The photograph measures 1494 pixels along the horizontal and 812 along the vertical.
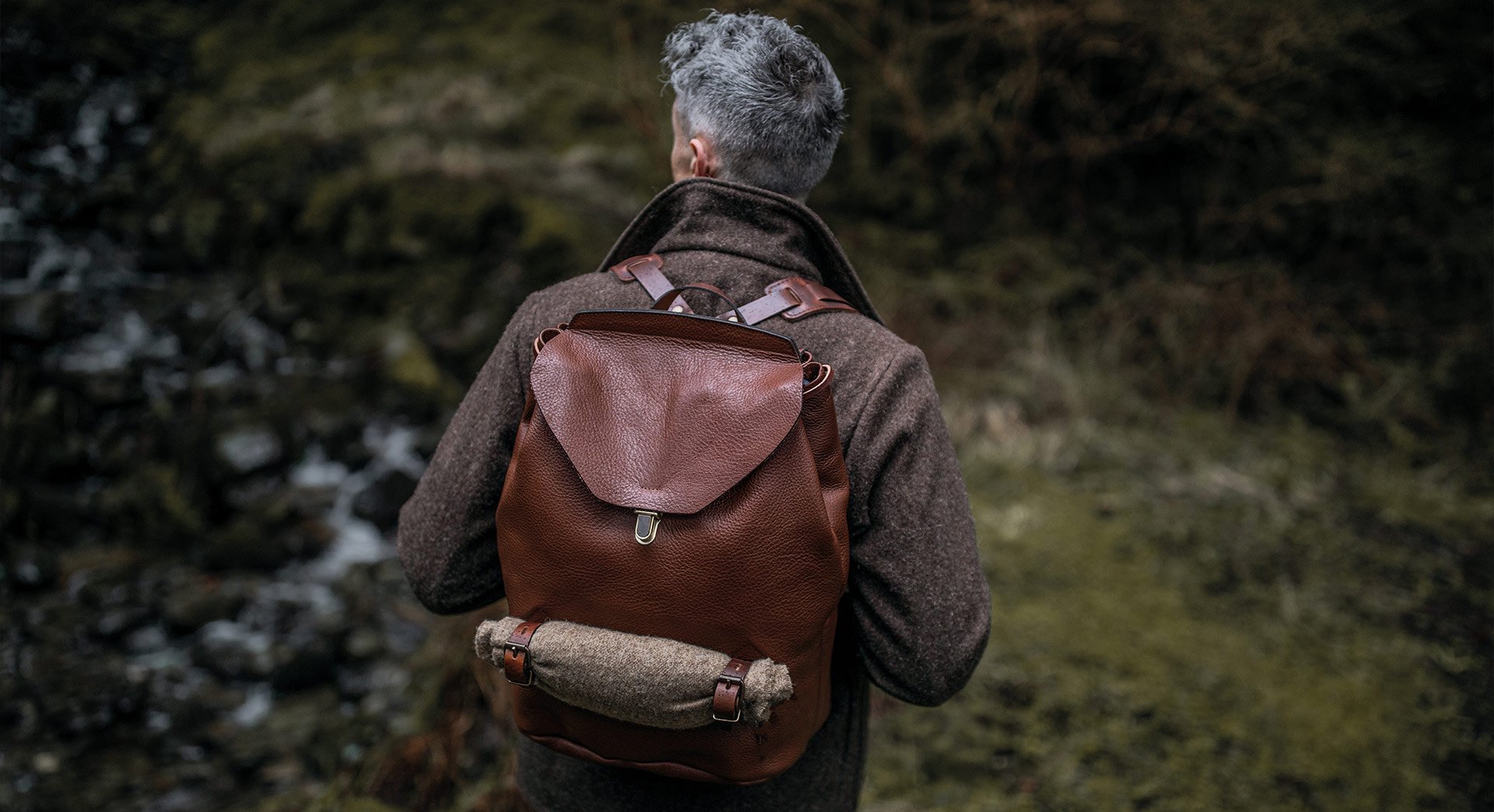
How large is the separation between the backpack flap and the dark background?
78.3 inches

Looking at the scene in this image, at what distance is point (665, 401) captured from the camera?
43.9 inches

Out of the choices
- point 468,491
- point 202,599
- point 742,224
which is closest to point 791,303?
point 742,224

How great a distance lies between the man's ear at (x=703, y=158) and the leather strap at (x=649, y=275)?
0.15 meters

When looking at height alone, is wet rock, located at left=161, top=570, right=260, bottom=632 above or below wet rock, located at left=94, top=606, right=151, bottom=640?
below

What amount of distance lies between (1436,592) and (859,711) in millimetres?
3138

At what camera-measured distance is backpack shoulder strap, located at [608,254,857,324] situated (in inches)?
51.4

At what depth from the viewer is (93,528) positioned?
4.77 metres

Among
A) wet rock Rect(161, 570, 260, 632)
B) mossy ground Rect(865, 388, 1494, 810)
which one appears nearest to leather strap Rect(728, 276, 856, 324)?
mossy ground Rect(865, 388, 1494, 810)

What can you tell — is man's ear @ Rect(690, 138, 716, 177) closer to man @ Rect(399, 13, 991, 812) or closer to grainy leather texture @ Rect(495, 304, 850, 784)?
man @ Rect(399, 13, 991, 812)

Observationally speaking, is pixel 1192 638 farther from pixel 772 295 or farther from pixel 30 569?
pixel 30 569

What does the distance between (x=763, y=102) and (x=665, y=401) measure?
0.49 m

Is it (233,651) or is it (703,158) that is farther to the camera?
(233,651)

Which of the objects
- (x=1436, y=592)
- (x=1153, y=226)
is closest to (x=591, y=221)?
(x=1153, y=226)

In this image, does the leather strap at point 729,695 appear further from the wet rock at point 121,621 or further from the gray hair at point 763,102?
the wet rock at point 121,621
